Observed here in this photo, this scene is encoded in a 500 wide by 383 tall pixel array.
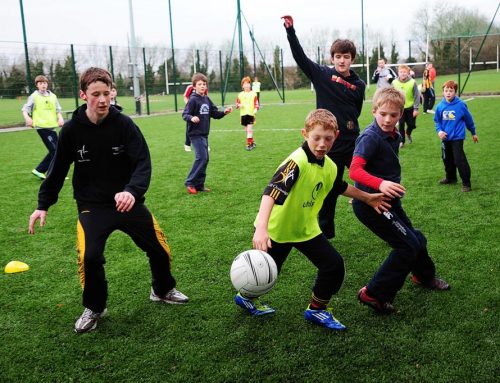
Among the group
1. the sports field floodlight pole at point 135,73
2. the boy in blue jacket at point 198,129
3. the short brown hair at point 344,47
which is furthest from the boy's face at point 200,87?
the sports field floodlight pole at point 135,73

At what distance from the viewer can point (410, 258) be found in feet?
12.3

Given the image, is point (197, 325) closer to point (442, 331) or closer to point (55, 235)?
point (442, 331)

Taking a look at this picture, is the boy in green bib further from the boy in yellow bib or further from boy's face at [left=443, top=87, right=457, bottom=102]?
the boy in yellow bib

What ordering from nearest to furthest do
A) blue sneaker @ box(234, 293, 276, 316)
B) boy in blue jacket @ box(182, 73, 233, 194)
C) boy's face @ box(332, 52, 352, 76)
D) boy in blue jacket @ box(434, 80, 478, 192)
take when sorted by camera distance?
blue sneaker @ box(234, 293, 276, 316)
boy's face @ box(332, 52, 352, 76)
boy in blue jacket @ box(434, 80, 478, 192)
boy in blue jacket @ box(182, 73, 233, 194)

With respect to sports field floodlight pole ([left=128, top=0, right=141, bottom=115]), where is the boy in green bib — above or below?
below

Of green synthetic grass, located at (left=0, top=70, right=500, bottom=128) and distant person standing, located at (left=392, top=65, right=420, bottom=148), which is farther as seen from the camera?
green synthetic grass, located at (left=0, top=70, right=500, bottom=128)

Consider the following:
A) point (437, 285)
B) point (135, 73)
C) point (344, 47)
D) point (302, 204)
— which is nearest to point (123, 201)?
point (302, 204)

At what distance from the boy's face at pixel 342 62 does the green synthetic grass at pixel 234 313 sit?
1.78 m

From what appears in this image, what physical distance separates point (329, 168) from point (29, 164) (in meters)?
9.71

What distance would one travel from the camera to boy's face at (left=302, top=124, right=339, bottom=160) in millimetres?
3414

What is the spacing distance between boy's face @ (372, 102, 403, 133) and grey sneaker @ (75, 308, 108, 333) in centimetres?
252

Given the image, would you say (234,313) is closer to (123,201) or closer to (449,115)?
(123,201)

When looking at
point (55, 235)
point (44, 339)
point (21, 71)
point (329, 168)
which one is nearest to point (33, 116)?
point (55, 235)

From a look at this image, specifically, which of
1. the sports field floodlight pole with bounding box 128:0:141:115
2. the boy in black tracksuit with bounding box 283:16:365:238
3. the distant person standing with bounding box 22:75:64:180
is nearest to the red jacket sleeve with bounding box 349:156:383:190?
the boy in black tracksuit with bounding box 283:16:365:238
